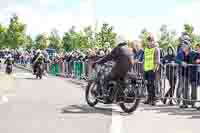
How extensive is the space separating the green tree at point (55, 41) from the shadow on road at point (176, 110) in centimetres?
9963

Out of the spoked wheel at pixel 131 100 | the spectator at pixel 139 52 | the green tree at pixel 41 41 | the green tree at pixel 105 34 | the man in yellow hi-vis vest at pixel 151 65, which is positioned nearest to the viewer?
the spoked wheel at pixel 131 100

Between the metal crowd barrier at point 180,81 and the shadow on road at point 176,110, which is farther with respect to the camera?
the metal crowd barrier at point 180,81

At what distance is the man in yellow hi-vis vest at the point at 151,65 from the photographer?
12.4 m

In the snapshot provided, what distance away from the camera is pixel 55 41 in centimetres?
11450

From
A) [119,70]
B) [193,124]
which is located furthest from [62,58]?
[193,124]

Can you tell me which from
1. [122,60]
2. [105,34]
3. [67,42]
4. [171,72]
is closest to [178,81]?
[171,72]

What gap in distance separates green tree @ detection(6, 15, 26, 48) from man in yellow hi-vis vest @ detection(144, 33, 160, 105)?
9217cm

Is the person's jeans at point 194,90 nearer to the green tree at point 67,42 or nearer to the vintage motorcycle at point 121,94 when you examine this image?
the vintage motorcycle at point 121,94

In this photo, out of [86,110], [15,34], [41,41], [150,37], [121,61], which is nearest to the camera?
[121,61]

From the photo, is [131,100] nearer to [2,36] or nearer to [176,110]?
[176,110]

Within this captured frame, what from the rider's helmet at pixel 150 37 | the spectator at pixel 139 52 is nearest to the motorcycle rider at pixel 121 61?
the rider's helmet at pixel 150 37

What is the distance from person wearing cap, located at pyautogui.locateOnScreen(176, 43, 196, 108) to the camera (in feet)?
39.7

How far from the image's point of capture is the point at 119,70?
1098 centimetres

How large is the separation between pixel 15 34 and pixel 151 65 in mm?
92950
